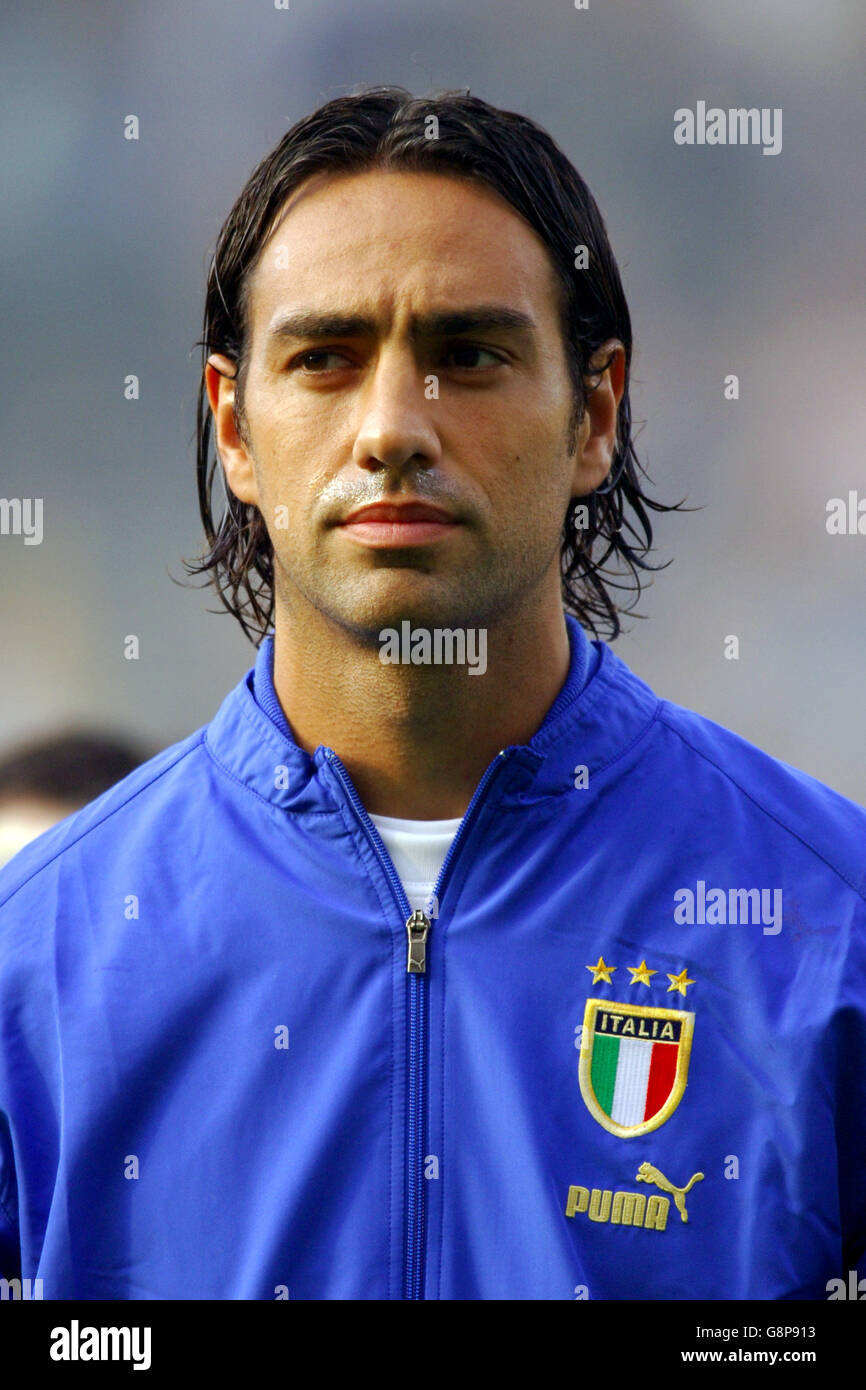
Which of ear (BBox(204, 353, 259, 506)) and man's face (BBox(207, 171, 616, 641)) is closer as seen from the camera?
man's face (BBox(207, 171, 616, 641))

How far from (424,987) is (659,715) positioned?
1.49 ft

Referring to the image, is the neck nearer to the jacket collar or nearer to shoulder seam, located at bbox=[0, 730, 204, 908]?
the jacket collar

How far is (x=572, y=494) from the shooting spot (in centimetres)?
178

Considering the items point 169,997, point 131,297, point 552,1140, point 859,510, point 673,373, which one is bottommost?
point 552,1140

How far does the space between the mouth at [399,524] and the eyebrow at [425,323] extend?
0.65 feet

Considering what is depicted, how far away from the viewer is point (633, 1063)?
151 cm

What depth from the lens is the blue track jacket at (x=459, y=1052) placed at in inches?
57.5

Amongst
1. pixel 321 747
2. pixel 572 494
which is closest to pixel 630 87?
pixel 572 494

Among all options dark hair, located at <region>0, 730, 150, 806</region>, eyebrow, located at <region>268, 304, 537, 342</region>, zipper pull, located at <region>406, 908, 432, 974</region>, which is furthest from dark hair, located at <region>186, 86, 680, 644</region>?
dark hair, located at <region>0, 730, 150, 806</region>

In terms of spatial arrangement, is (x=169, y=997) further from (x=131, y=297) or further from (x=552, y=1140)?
(x=131, y=297)

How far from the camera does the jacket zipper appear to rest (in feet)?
4.76

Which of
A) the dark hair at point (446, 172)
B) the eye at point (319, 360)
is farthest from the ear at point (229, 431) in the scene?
the eye at point (319, 360)

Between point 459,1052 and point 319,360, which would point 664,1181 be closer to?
point 459,1052

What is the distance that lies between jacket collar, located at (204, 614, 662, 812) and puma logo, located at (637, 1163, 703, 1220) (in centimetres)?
41
